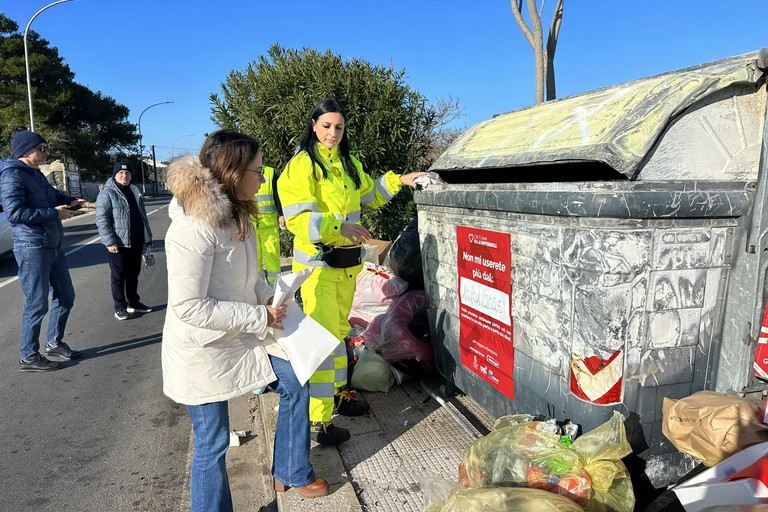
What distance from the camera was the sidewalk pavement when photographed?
7.79ft

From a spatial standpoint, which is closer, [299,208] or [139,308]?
[299,208]

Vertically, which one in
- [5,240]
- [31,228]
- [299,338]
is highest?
[31,228]

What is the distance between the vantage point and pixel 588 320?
1888 mm

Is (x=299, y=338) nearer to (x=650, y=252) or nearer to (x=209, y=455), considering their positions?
(x=209, y=455)

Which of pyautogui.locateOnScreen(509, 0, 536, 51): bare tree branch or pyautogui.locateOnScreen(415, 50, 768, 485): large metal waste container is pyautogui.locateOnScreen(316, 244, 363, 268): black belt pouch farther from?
pyautogui.locateOnScreen(509, 0, 536, 51): bare tree branch

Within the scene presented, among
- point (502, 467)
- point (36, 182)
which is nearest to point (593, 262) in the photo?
point (502, 467)

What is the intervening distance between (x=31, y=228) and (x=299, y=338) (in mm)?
3334

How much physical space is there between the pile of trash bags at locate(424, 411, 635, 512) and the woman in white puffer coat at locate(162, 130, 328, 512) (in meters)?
0.85

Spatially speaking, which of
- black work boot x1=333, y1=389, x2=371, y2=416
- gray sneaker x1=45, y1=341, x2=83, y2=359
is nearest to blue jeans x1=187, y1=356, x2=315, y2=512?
black work boot x1=333, y1=389, x2=371, y2=416

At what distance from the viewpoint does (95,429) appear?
3418 mm

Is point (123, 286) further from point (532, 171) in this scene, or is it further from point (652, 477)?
point (652, 477)

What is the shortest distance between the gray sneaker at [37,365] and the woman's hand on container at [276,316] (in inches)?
128

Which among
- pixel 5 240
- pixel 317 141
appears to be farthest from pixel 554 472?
pixel 5 240

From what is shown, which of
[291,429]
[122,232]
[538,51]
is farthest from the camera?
[538,51]
